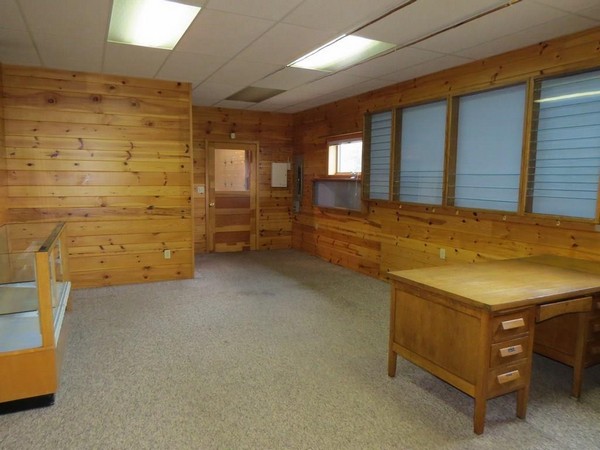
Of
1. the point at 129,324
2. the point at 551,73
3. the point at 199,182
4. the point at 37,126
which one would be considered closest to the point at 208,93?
the point at 199,182

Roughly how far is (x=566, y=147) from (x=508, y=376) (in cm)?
203

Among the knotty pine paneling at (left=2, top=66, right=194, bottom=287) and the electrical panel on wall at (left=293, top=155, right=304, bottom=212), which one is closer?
the knotty pine paneling at (left=2, top=66, right=194, bottom=287)

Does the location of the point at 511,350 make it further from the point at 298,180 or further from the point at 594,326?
the point at 298,180

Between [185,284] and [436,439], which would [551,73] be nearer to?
[436,439]

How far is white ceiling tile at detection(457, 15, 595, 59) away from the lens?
2.92m

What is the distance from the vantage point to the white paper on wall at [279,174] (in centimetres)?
741

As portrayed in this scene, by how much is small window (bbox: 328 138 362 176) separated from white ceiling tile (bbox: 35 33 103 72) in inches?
130

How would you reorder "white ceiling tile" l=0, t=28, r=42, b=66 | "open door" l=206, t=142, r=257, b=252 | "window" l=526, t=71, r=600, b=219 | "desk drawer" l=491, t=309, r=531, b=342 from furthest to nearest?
"open door" l=206, t=142, r=257, b=252
"white ceiling tile" l=0, t=28, r=42, b=66
"window" l=526, t=71, r=600, b=219
"desk drawer" l=491, t=309, r=531, b=342

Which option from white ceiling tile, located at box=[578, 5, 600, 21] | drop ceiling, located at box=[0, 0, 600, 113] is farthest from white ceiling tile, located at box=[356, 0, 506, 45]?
white ceiling tile, located at box=[578, 5, 600, 21]

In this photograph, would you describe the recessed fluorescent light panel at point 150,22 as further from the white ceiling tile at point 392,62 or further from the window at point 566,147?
the window at point 566,147

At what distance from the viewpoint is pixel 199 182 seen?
22.8 feet

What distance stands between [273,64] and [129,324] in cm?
288

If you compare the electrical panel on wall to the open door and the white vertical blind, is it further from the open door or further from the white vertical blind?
the white vertical blind

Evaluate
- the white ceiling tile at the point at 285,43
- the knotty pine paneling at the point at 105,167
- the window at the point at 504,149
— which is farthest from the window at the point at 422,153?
the knotty pine paneling at the point at 105,167
